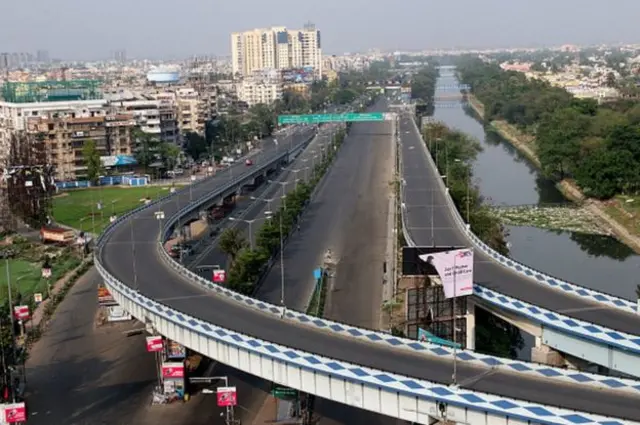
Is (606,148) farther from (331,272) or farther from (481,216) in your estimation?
(331,272)

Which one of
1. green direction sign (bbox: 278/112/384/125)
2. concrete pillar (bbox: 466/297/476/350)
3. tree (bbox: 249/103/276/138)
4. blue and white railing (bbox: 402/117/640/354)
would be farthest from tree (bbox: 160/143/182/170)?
concrete pillar (bbox: 466/297/476/350)

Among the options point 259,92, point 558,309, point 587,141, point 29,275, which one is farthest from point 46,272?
point 259,92

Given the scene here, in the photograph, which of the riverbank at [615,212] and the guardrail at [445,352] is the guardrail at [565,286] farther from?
the riverbank at [615,212]

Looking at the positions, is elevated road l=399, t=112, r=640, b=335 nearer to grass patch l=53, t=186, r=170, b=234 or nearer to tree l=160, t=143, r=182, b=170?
grass patch l=53, t=186, r=170, b=234

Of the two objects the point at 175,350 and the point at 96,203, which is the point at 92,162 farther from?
the point at 175,350

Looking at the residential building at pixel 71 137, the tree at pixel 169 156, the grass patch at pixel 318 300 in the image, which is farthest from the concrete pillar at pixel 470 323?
the tree at pixel 169 156

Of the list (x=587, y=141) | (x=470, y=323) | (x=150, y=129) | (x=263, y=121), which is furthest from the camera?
(x=263, y=121)
